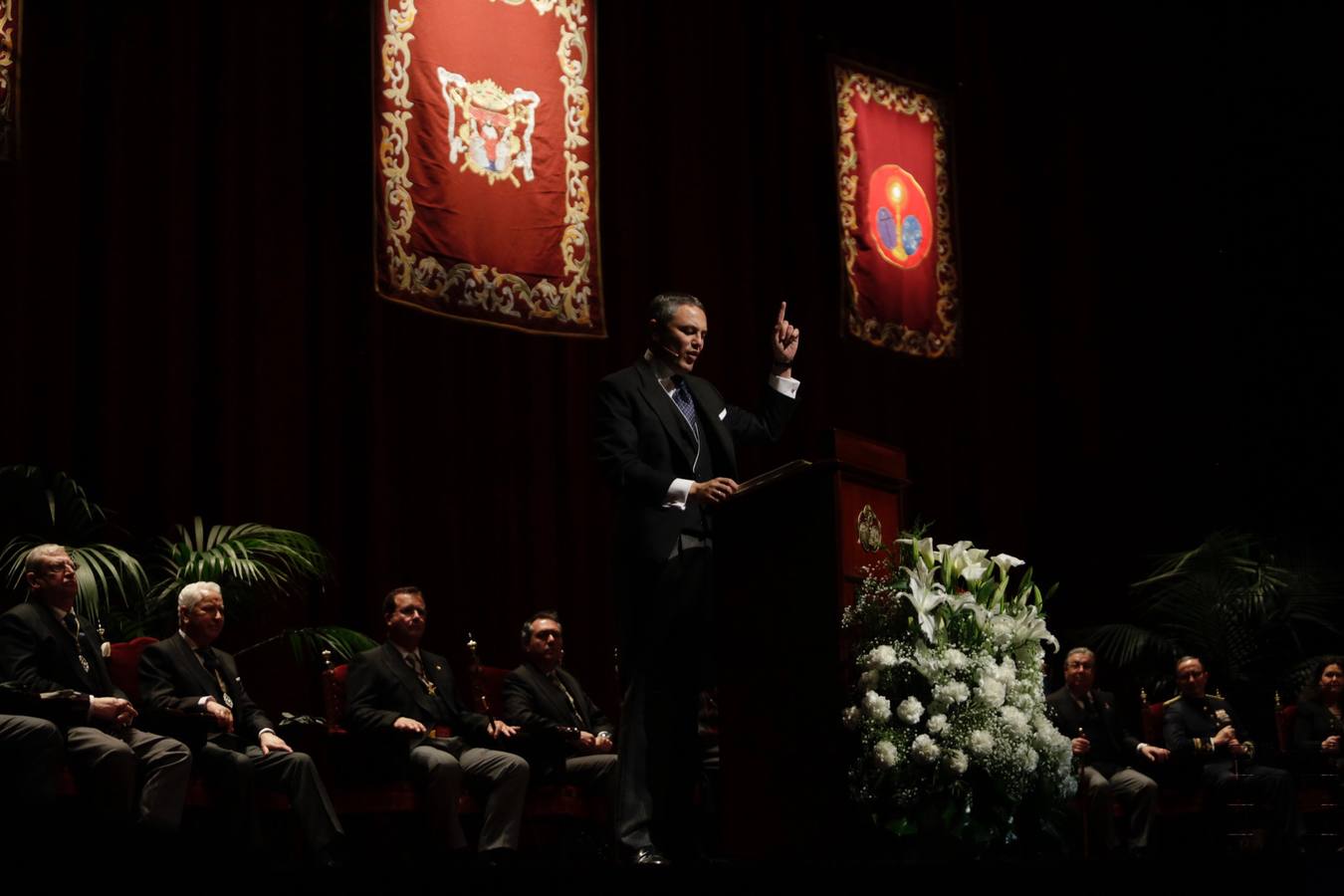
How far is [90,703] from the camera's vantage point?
12.9ft

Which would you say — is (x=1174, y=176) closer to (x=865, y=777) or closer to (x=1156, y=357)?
(x=1156, y=357)

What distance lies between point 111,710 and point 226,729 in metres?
0.37

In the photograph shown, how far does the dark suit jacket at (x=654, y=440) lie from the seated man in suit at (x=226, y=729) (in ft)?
4.95

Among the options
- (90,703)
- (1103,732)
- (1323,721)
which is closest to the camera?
(90,703)

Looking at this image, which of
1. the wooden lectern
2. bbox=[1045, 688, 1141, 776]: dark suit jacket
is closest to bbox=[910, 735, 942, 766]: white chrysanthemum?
the wooden lectern

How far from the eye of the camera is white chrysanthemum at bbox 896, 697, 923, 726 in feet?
9.97

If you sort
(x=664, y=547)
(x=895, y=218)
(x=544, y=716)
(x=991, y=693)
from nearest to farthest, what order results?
(x=991, y=693), (x=664, y=547), (x=544, y=716), (x=895, y=218)

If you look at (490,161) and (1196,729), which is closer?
(490,161)

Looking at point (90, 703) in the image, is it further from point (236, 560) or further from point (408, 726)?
point (408, 726)

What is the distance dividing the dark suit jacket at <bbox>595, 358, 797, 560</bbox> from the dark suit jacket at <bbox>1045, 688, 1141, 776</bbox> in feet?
11.0

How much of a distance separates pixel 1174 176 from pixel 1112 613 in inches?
94.4

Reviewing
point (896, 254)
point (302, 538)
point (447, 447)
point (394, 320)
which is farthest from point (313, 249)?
point (896, 254)

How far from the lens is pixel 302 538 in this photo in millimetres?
5035

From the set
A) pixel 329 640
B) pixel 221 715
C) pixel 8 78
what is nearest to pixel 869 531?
pixel 221 715
